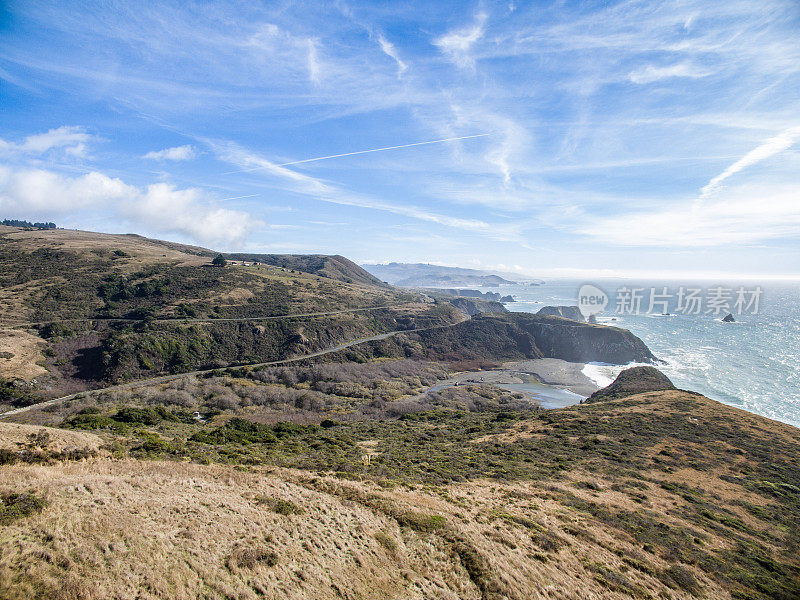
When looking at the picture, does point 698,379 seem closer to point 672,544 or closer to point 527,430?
point 527,430

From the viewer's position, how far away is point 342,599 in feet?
32.9

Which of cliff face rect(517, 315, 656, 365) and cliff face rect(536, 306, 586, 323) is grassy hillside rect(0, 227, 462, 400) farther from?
cliff face rect(536, 306, 586, 323)

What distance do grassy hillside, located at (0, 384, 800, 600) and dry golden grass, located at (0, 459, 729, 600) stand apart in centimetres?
6

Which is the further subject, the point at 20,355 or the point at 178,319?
the point at 178,319

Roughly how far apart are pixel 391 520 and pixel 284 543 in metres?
4.72

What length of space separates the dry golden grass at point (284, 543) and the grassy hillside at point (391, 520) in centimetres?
6

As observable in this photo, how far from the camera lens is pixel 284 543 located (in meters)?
11.6

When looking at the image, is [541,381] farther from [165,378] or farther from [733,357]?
[165,378]

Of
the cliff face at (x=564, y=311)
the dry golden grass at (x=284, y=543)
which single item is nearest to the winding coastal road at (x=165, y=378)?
the dry golden grass at (x=284, y=543)

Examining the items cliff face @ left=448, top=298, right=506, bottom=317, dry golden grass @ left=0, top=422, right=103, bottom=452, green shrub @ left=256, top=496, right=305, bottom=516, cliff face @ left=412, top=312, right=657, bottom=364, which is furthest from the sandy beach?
cliff face @ left=448, top=298, right=506, bottom=317

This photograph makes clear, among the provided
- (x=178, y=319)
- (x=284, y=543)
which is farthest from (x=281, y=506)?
(x=178, y=319)

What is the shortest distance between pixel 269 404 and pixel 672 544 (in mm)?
40809

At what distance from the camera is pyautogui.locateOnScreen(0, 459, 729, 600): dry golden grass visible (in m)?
8.66

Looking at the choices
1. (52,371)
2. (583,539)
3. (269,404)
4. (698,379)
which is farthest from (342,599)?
(698,379)
